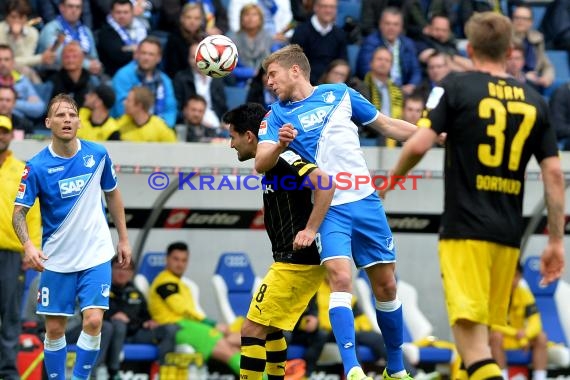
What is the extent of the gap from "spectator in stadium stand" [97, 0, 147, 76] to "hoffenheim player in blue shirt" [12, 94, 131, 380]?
18.3 ft

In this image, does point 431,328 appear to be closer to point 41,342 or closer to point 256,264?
point 256,264

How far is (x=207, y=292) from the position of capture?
14.7m

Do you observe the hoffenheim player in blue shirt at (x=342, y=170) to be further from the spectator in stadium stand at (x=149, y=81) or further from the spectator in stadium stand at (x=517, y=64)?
the spectator in stadium stand at (x=517, y=64)

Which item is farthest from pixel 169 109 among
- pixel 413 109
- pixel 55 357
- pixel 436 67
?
pixel 55 357

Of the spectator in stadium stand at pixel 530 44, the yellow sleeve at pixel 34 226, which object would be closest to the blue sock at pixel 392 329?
the yellow sleeve at pixel 34 226

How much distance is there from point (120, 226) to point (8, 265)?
8.50ft

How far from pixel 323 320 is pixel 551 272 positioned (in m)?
6.65

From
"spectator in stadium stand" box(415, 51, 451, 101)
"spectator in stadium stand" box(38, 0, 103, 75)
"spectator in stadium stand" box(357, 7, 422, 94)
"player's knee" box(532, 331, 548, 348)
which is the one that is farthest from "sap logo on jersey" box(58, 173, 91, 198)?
"spectator in stadium stand" box(415, 51, 451, 101)

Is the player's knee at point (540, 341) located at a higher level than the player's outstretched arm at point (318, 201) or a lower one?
lower

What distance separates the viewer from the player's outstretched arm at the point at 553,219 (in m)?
7.52

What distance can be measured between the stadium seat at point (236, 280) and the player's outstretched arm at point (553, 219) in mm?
7121

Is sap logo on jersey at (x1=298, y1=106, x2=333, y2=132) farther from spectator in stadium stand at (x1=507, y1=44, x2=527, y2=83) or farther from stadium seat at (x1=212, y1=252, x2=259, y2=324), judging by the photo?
spectator in stadium stand at (x1=507, y1=44, x2=527, y2=83)

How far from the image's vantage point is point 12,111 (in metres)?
14.3

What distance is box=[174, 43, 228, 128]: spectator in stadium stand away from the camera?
1552 cm
